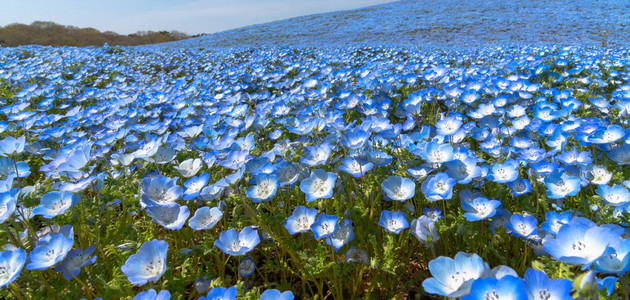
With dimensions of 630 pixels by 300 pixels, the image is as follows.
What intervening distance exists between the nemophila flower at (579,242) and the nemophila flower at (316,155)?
115 cm

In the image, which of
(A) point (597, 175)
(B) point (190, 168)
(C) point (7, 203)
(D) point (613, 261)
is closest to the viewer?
(D) point (613, 261)

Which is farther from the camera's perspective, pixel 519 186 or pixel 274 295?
pixel 519 186

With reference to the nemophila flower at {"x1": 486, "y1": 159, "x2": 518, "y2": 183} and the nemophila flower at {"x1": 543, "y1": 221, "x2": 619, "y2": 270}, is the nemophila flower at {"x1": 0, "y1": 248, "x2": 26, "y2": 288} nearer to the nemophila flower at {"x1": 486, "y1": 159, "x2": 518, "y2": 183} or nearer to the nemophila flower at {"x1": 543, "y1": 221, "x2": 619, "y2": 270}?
the nemophila flower at {"x1": 543, "y1": 221, "x2": 619, "y2": 270}

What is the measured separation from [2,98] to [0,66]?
4450 millimetres

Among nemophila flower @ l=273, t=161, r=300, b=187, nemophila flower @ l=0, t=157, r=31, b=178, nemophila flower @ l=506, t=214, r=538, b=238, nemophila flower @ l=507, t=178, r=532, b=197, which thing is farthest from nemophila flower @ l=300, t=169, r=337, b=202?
nemophila flower @ l=0, t=157, r=31, b=178

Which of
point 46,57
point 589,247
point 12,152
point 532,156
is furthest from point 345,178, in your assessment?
point 46,57

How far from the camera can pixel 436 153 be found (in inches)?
81.0

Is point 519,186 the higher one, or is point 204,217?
point 204,217

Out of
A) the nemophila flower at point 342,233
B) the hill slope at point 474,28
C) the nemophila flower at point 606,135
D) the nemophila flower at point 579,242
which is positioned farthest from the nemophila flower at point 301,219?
the hill slope at point 474,28

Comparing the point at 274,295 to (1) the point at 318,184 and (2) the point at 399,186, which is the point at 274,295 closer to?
(1) the point at 318,184

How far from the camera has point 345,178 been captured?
2.32 meters

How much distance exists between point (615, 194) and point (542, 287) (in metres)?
1.11

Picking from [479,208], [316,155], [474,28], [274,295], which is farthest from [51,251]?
[474,28]

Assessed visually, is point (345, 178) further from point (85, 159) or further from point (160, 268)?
point (85, 159)
